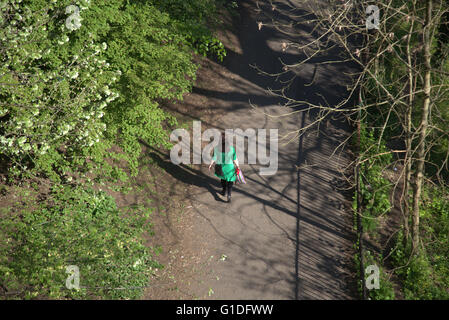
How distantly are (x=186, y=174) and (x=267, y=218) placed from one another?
2510 millimetres

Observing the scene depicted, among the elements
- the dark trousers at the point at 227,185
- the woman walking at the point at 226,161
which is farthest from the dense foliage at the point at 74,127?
the dark trousers at the point at 227,185

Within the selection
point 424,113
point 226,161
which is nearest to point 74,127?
point 226,161

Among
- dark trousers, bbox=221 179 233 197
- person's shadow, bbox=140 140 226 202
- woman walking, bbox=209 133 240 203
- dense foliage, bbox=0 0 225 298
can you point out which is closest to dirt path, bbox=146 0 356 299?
person's shadow, bbox=140 140 226 202

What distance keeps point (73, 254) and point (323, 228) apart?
18.5 feet

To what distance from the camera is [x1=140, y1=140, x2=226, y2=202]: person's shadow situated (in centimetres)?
1049

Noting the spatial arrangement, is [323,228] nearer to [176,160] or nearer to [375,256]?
[375,256]

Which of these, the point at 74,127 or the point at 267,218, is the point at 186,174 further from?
the point at 74,127

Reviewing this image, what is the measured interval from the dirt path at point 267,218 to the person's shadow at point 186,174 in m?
0.03

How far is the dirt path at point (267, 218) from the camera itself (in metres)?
8.41

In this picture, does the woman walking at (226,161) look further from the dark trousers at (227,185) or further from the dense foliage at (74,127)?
the dense foliage at (74,127)

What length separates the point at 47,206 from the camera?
345 inches

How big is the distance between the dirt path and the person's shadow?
0.09 ft

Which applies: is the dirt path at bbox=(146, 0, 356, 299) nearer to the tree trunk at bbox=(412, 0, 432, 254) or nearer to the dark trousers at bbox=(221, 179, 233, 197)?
the dark trousers at bbox=(221, 179, 233, 197)
